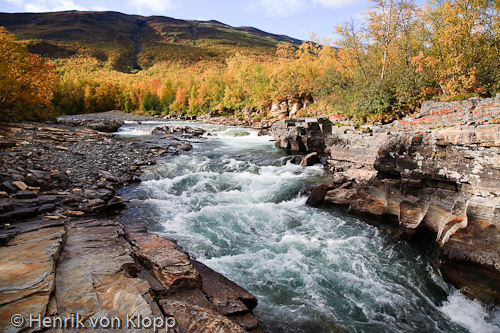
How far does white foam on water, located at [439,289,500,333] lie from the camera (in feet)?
17.1

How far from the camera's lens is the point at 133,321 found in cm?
318

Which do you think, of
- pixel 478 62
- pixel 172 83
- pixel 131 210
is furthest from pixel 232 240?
pixel 172 83

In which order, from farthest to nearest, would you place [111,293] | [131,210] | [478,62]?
[478,62]
[131,210]
[111,293]

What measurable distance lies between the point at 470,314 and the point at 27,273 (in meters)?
8.33

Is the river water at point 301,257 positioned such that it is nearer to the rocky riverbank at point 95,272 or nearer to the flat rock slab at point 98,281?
the rocky riverbank at point 95,272

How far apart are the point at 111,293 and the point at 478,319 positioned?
7070mm

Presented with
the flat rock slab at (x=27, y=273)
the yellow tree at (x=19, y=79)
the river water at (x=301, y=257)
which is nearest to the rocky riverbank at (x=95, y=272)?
the flat rock slab at (x=27, y=273)

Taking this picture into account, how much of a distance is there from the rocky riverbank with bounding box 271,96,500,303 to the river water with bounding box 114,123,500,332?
58 centimetres

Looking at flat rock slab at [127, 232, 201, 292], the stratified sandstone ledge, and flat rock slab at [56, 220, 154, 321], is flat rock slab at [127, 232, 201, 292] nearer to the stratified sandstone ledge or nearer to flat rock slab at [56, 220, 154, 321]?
the stratified sandstone ledge

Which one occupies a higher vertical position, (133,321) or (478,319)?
(133,321)

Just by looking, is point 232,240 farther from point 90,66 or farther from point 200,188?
point 90,66

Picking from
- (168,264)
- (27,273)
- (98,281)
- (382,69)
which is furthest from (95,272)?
(382,69)

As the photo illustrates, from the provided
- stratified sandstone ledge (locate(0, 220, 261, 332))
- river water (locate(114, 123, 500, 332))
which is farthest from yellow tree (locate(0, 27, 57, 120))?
stratified sandstone ledge (locate(0, 220, 261, 332))

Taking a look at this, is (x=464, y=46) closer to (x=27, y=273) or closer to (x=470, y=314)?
(x=470, y=314)
